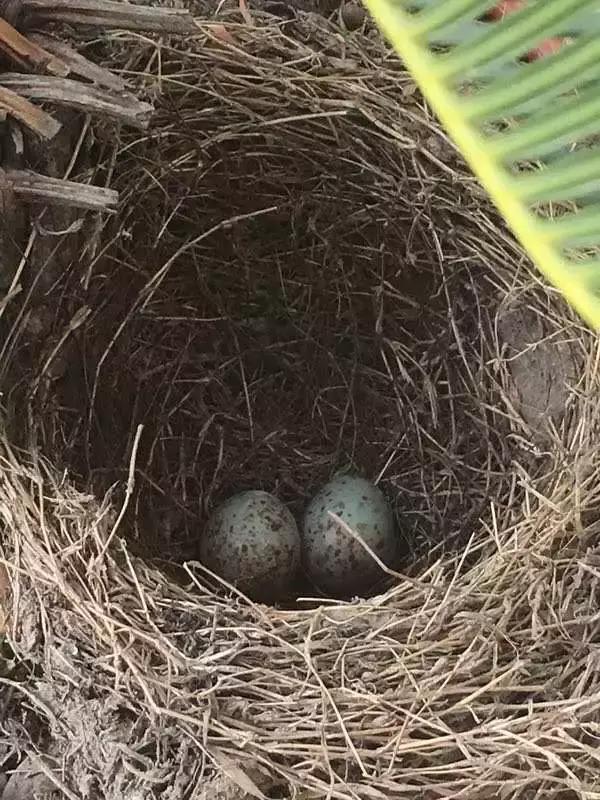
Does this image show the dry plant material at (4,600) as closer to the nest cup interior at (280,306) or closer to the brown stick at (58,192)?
the nest cup interior at (280,306)

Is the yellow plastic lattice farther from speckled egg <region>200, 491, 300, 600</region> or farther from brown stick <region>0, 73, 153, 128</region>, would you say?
speckled egg <region>200, 491, 300, 600</region>

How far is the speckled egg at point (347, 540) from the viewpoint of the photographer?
1.11 metres

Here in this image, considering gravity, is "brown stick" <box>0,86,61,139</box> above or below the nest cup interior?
above

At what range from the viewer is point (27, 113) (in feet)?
2.73

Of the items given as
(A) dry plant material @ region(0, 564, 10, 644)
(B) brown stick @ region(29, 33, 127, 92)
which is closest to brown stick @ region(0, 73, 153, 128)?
(B) brown stick @ region(29, 33, 127, 92)

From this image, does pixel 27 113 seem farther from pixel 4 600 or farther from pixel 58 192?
pixel 4 600

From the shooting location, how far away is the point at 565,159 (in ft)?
1.65

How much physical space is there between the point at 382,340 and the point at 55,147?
0.49 m

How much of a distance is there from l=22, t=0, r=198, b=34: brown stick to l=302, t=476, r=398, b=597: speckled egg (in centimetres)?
54

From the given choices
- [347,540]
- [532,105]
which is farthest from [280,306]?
[532,105]

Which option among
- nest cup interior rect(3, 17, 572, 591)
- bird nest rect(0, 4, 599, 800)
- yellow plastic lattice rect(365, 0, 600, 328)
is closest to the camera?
yellow plastic lattice rect(365, 0, 600, 328)

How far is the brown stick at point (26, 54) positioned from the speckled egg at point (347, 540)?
553 mm

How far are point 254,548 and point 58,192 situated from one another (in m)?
0.45

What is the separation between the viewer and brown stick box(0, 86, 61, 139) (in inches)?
32.6
